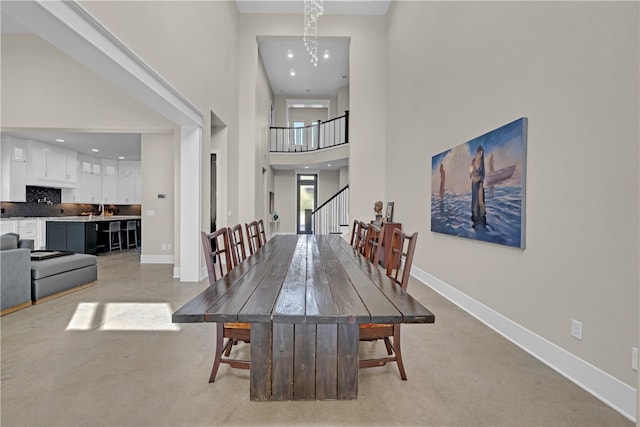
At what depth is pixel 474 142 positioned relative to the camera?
3166mm

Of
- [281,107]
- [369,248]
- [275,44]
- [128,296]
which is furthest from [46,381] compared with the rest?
[281,107]

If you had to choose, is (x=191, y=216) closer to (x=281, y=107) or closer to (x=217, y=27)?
(x=217, y=27)

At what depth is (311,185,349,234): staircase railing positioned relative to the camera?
25.4 ft

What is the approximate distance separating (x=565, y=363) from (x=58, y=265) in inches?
207

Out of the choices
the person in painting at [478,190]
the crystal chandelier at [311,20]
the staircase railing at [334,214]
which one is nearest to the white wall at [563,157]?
the person in painting at [478,190]

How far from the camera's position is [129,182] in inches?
384

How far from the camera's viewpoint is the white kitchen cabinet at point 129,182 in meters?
9.72

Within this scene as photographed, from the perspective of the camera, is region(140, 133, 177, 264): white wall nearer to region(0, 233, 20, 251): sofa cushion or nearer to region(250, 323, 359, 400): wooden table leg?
region(0, 233, 20, 251): sofa cushion

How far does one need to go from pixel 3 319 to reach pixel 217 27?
4.90 meters

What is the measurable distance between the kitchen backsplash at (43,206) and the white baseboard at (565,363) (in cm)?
946

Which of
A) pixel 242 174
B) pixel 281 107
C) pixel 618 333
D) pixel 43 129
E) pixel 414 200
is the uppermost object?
pixel 281 107

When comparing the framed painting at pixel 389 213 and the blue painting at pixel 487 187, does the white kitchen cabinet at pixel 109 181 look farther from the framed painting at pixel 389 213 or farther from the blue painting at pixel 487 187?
the blue painting at pixel 487 187

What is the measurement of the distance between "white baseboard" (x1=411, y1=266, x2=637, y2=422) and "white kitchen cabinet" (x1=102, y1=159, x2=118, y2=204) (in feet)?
33.5

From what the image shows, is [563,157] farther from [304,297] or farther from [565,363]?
[304,297]
